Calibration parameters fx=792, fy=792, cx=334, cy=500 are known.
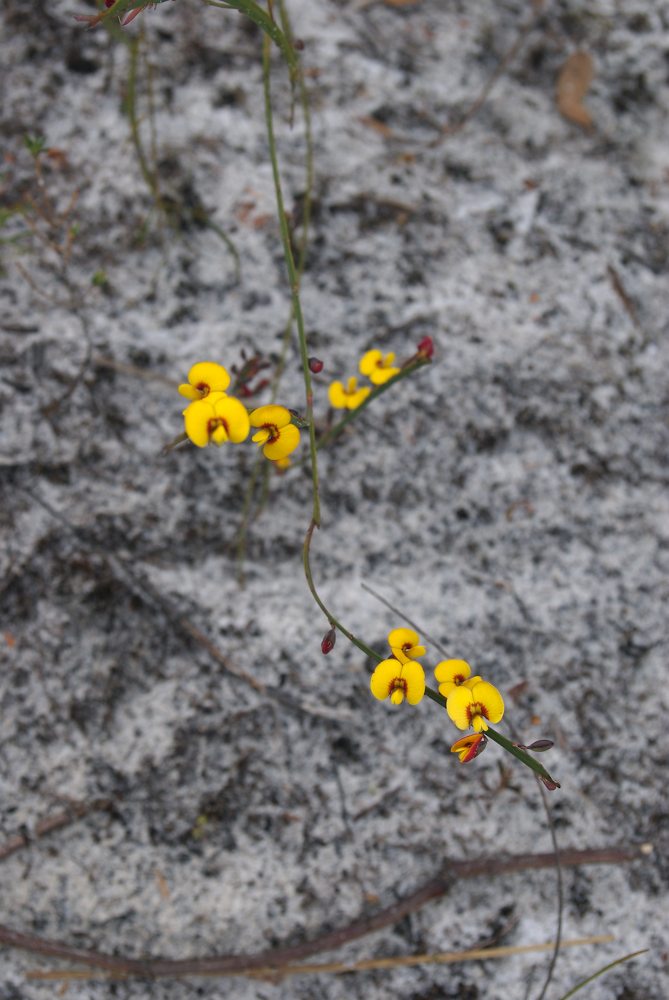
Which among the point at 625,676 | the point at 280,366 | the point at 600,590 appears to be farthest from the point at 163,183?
the point at 625,676

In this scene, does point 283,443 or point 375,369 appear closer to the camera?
point 283,443

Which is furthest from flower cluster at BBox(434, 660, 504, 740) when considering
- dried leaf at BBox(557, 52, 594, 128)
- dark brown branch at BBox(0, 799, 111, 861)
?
dried leaf at BBox(557, 52, 594, 128)

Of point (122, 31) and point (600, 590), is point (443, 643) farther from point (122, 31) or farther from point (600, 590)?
point (122, 31)

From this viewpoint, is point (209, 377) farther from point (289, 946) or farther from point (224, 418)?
point (289, 946)

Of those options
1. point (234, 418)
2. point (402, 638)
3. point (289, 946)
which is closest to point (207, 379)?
point (234, 418)

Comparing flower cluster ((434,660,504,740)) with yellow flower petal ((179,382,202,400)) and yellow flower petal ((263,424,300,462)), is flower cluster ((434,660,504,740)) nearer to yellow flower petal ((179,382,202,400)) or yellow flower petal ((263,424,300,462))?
yellow flower petal ((263,424,300,462))

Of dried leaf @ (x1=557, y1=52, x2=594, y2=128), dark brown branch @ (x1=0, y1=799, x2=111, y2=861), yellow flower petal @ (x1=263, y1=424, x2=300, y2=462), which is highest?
dried leaf @ (x1=557, y1=52, x2=594, y2=128)
